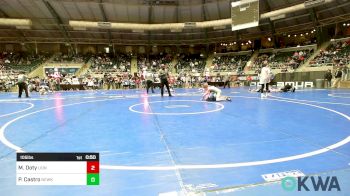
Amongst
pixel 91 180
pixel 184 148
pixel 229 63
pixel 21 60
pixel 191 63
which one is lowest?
pixel 184 148

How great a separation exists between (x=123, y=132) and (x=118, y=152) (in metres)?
1.59

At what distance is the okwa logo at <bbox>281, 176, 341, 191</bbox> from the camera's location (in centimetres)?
276

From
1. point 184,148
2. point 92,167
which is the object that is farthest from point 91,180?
point 184,148

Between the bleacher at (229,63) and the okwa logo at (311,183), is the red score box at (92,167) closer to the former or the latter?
the okwa logo at (311,183)

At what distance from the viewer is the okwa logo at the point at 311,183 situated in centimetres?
276

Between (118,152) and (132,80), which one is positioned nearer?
(118,152)

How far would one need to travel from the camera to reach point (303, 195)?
2.63 metres

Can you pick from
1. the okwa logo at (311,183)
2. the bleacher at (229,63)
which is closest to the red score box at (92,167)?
the okwa logo at (311,183)

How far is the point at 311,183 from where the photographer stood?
113 inches

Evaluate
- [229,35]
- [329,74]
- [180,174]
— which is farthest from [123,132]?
[229,35]

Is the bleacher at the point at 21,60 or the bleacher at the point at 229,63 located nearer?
the bleacher at the point at 21,60

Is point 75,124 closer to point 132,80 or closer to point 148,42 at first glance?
point 132,80
